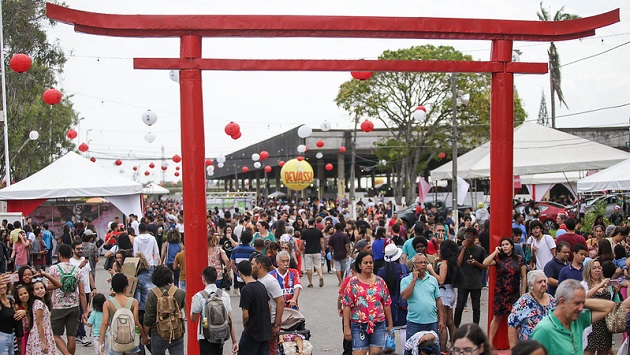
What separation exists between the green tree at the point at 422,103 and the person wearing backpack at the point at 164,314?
31.6m

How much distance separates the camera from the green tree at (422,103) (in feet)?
129

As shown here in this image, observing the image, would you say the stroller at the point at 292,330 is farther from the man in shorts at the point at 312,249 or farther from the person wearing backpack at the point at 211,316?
the man in shorts at the point at 312,249

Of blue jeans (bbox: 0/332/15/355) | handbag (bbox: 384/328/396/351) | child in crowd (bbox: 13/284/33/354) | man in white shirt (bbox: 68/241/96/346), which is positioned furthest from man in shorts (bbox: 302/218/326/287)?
blue jeans (bbox: 0/332/15/355)

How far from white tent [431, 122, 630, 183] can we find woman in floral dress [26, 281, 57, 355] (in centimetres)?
1942

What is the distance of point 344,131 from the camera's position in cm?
4656

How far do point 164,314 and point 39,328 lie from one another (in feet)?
5.16

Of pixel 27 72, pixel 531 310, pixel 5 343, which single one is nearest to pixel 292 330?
pixel 531 310

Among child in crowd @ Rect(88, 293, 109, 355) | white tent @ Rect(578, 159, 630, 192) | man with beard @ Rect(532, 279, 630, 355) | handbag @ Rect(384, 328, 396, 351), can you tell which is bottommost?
handbag @ Rect(384, 328, 396, 351)

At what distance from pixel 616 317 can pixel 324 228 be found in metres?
13.0

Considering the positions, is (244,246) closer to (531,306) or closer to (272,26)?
(272,26)

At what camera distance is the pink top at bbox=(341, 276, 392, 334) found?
7.95 meters

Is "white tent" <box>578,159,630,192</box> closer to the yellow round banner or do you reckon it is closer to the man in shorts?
the man in shorts

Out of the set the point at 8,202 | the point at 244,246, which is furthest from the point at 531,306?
the point at 8,202

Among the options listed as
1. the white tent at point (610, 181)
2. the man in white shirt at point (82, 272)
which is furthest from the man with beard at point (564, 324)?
the white tent at point (610, 181)
